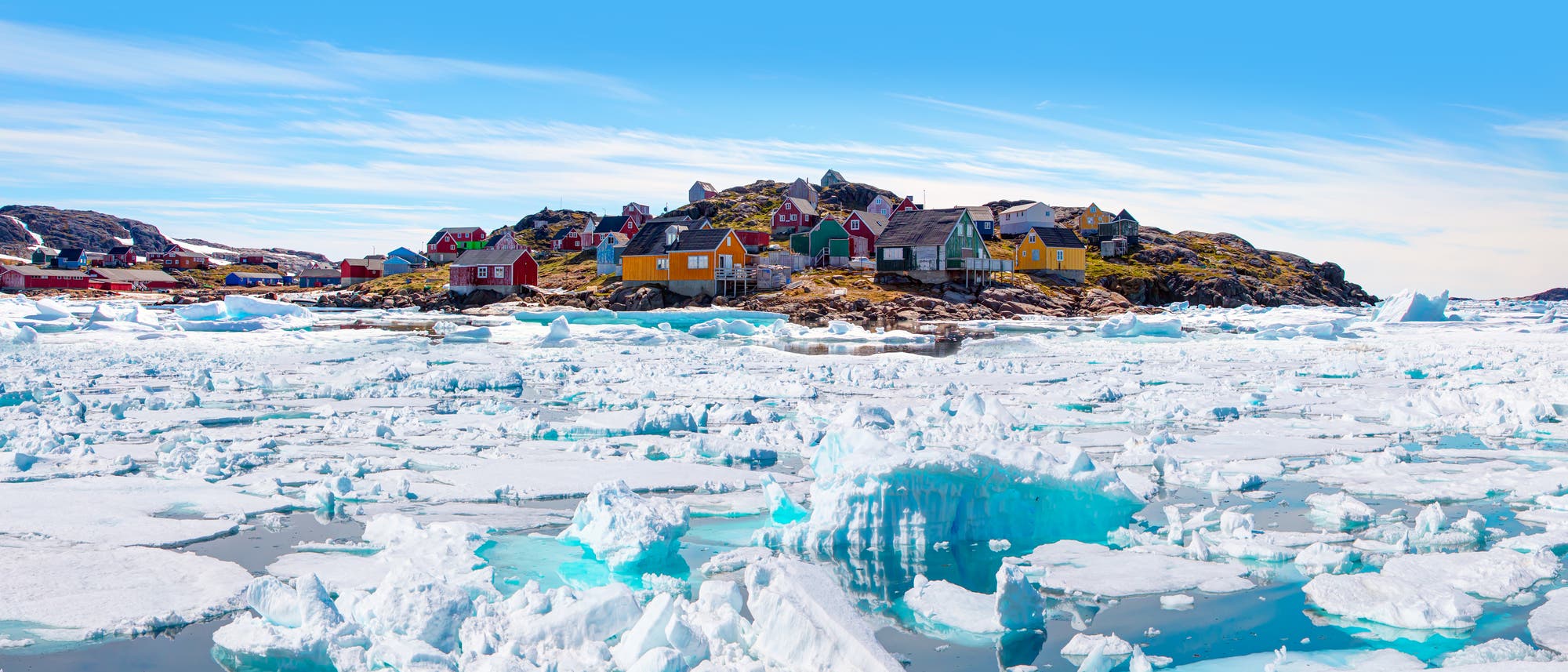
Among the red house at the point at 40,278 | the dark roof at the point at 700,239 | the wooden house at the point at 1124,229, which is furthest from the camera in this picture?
A: the red house at the point at 40,278

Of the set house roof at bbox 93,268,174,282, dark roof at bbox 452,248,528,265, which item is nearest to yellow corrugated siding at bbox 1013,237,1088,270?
dark roof at bbox 452,248,528,265

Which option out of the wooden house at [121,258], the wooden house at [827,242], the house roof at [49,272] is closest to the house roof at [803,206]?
the wooden house at [827,242]

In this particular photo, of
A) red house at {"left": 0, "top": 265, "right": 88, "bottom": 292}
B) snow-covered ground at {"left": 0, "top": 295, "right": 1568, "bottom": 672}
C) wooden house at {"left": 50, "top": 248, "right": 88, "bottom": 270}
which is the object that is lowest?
red house at {"left": 0, "top": 265, "right": 88, "bottom": 292}

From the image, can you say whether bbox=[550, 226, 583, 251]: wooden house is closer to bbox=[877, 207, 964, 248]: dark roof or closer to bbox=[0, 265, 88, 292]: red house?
bbox=[877, 207, 964, 248]: dark roof

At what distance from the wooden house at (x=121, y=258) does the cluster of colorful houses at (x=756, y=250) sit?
649 cm

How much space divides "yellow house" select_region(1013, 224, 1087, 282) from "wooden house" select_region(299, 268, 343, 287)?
230ft

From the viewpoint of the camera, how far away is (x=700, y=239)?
58.5 metres

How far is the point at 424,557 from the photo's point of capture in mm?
6895

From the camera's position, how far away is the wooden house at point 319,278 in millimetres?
101562

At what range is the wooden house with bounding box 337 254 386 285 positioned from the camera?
3784 inches

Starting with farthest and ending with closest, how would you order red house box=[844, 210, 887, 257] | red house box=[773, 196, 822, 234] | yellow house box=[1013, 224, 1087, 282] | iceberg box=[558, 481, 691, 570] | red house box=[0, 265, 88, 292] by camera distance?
red house box=[0, 265, 88, 292] → red house box=[773, 196, 822, 234] → red house box=[844, 210, 887, 257] → yellow house box=[1013, 224, 1087, 282] → iceberg box=[558, 481, 691, 570]

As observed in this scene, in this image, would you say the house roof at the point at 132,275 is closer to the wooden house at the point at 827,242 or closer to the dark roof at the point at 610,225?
the dark roof at the point at 610,225

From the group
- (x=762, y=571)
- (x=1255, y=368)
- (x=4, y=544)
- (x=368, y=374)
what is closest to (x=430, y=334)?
(x=368, y=374)

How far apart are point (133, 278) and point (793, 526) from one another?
109 m
